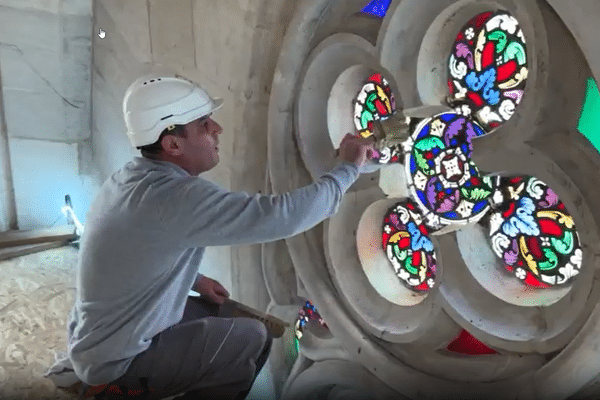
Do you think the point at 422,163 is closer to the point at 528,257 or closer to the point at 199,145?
the point at 528,257

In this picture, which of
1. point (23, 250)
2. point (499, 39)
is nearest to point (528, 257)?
point (499, 39)

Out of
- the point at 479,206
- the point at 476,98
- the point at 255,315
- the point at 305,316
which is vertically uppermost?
the point at 476,98

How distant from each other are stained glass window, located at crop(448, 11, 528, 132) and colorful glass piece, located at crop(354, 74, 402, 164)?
20 centimetres

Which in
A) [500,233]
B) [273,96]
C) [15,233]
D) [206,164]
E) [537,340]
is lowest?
[15,233]

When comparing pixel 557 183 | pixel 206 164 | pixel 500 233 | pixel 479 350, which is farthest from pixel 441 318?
pixel 206 164

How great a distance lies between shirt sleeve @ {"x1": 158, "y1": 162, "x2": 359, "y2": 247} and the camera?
1.67 metres

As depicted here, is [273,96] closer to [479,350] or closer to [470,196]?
[470,196]

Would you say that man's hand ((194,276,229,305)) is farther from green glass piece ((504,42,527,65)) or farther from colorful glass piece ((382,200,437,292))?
green glass piece ((504,42,527,65))

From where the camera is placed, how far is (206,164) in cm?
187

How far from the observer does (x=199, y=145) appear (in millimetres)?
1849

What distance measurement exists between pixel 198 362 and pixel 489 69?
1042 millimetres

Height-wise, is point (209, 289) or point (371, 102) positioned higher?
point (371, 102)

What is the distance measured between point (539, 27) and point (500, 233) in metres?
0.60

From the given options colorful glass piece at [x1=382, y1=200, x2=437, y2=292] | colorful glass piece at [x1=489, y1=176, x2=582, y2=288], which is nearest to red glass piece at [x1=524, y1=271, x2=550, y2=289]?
colorful glass piece at [x1=489, y1=176, x2=582, y2=288]
